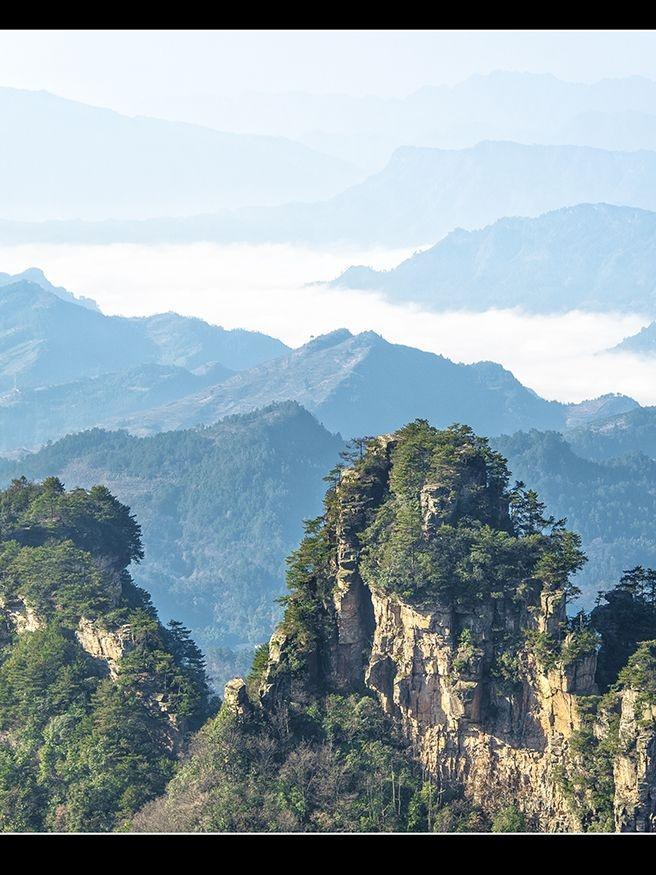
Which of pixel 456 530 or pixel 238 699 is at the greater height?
pixel 456 530

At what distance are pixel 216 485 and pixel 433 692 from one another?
146m

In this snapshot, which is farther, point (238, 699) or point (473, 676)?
point (238, 699)

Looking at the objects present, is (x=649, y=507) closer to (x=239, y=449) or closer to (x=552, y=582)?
(x=239, y=449)

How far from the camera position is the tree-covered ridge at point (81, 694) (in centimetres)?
3681

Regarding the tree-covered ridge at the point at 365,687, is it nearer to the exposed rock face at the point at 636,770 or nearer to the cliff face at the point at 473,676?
the cliff face at the point at 473,676

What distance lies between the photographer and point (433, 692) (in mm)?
34594

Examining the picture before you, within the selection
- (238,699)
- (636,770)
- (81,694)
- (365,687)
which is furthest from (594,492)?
(636,770)

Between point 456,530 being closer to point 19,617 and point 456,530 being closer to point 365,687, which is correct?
point 365,687

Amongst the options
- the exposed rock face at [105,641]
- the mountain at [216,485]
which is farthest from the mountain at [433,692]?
the mountain at [216,485]

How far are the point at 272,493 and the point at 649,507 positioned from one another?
167 ft

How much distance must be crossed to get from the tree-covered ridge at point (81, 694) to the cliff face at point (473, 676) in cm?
496

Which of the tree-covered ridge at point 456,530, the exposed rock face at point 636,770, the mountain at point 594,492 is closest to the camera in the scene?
the exposed rock face at point 636,770

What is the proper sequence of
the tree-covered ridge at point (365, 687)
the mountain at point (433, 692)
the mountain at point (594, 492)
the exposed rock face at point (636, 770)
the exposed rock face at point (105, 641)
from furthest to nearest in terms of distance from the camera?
the mountain at point (594, 492), the exposed rock face at point (105, 641), the tree-covered ridge at point (365, 687), the mountain at point (433, 692), the exposed rock face at point (636, 770)

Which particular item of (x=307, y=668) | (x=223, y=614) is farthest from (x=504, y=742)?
(x=223, y=614)
